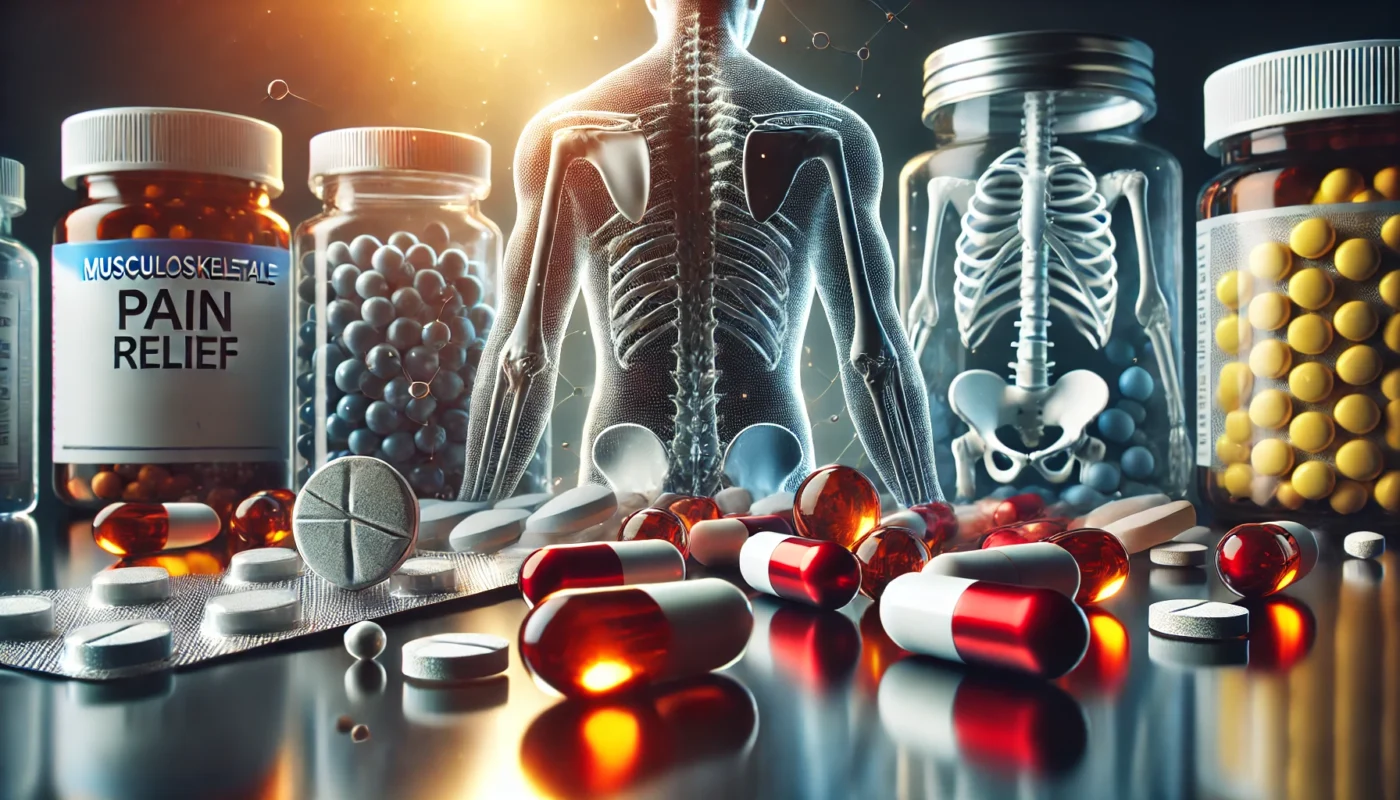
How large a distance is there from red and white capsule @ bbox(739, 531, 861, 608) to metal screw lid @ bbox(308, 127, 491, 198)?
1.99ft

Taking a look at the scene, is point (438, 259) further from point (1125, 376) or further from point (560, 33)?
point (1125, 376)

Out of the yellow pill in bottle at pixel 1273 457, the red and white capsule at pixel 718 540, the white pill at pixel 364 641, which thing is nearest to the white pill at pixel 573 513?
the red and white capsule at pixel 718 540

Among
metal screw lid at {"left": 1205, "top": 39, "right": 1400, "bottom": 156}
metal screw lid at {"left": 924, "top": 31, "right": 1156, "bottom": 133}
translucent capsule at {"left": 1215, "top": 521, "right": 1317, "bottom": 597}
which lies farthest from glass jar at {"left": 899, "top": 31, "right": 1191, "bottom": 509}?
translucent capsule at {"left": 1215, "top": 521, "right": 1317, "bottom": 597}

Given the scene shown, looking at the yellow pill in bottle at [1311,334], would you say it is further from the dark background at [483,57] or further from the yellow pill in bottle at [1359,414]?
the dark background at [483,57]

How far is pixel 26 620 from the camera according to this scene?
0.54 metres

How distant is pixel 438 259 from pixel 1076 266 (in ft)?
1.95

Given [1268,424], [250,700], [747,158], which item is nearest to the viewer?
[250,700]

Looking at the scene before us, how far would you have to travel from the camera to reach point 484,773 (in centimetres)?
→ 35

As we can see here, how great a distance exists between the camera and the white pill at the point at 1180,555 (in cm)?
78

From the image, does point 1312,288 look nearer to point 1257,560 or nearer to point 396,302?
point 1257,560

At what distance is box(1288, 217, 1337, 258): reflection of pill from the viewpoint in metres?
0.90

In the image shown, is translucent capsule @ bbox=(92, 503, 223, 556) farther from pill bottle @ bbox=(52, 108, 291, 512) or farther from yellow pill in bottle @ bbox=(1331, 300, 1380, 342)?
yellow pill in bottle @ bbox=(1331, 300, 1380, 342)

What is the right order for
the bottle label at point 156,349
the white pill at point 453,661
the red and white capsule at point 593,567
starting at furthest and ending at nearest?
the bottle label at point 156,349
the red and white capsule at point 593,567
the white pill at point 453,661

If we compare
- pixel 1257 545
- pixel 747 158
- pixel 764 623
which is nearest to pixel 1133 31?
pixel 747 158
